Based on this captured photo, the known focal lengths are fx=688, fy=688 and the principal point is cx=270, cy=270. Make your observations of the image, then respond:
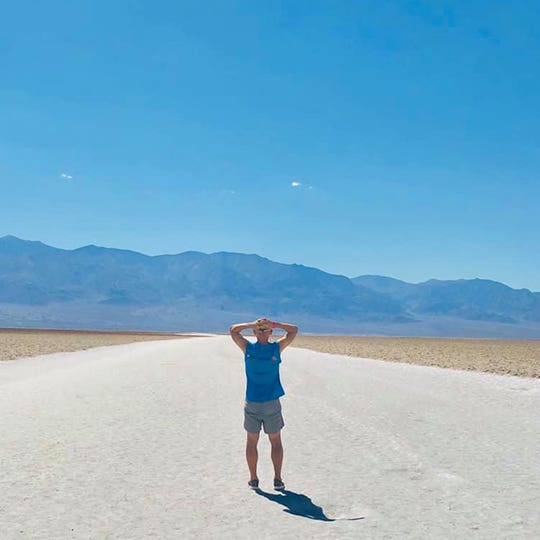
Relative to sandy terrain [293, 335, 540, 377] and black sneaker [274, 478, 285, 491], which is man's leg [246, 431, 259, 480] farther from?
sandy terrain [293, 335, 540, 377]

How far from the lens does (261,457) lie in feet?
31.2

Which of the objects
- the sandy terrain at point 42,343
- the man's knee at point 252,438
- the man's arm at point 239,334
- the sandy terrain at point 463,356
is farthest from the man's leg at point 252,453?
the sandy terrain at point 42,343

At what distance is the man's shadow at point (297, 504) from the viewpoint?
22.0ft

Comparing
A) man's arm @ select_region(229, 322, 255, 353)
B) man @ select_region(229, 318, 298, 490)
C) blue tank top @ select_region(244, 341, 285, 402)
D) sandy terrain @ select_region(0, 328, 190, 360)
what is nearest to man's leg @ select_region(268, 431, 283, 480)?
man @ select_region(229, 318, 298, 490)

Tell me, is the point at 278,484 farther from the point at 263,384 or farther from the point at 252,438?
the point at 263,384

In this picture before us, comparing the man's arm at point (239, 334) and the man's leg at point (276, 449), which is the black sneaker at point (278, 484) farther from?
the man's arm at point (239, 334)

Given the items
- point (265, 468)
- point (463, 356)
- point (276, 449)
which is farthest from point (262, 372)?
point (463, 356)

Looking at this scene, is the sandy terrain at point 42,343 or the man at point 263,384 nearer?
the man at point 263,384

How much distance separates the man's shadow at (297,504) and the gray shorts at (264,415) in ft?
2.24

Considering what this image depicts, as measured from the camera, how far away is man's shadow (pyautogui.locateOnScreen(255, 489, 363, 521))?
6691mm

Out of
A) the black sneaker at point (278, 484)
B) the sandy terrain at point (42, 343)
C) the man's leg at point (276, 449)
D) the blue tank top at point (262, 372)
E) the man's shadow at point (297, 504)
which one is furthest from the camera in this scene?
the sandy terrain at point (42, 343)

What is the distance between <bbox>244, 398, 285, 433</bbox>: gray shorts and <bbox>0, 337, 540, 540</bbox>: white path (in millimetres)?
716

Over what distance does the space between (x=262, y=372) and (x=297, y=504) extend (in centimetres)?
139

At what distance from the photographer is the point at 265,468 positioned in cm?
875
